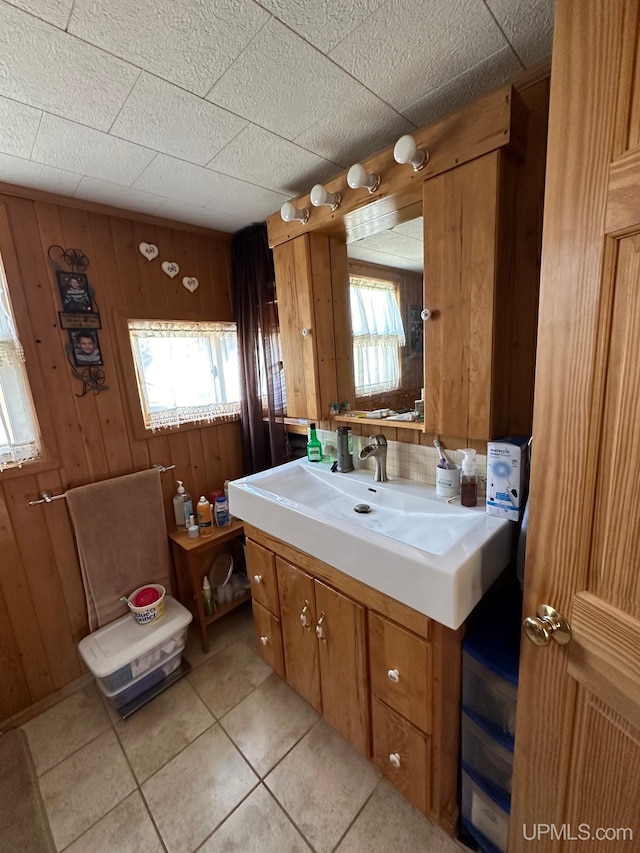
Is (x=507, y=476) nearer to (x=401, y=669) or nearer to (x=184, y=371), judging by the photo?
(x=401, y=669)

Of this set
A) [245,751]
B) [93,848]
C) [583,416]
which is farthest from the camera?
[245,751]

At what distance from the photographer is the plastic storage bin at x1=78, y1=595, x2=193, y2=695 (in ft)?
4.85

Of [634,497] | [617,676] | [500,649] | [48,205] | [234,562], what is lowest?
[234,562]

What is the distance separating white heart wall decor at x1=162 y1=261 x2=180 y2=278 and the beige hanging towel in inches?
39.6

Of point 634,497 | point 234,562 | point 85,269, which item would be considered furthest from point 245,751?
point 85,269

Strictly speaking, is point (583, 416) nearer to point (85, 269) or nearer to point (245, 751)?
point (245, 751)

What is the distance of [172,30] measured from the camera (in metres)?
0.75

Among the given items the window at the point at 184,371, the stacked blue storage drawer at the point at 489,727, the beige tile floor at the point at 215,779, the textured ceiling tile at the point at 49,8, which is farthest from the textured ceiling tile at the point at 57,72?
the beige tile floor at the point at 215,779

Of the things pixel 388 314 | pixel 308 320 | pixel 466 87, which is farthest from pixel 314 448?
pixel 466 87

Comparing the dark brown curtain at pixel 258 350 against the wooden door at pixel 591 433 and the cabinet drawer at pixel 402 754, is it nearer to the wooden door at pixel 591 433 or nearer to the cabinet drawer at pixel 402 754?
the cabinet drawer at pixel 402 754

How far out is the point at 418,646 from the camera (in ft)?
3.17

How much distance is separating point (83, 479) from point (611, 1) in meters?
2.04

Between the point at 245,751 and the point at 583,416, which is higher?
the point at 583,416

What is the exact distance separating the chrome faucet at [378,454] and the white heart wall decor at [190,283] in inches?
50.3
